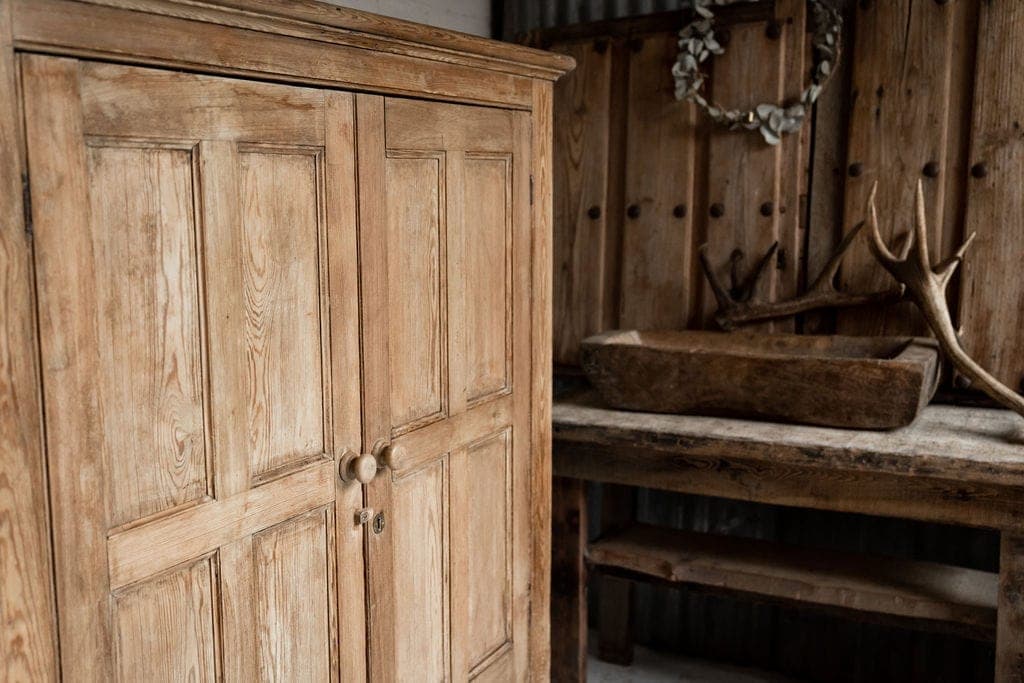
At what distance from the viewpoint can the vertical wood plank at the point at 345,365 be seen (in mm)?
1631

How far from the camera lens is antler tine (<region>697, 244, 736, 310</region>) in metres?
3.14

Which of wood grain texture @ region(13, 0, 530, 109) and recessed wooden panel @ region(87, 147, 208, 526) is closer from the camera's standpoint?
wood grain texture @ region(13, 0, 530, 109)

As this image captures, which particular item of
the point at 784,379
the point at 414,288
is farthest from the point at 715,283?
the point at 414,288

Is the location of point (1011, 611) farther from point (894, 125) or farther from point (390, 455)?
point (390, 455)

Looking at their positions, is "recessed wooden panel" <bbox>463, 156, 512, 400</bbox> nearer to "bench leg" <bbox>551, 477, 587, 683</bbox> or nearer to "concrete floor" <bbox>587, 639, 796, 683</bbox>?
"bench leg" <bbox>551, 477, 587, 683</bbox>

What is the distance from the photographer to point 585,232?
3410mm

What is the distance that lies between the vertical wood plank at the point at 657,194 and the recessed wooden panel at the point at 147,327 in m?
2.12

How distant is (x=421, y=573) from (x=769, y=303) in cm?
163

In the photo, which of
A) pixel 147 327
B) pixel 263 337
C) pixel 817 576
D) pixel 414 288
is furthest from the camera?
pixel 817 576

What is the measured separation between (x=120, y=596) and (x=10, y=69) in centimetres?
68

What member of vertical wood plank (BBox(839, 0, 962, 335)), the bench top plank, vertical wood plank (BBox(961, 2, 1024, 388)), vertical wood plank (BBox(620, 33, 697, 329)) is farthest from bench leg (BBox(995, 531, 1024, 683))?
vertical wood plank (BBox(620, 33, 697, 329))

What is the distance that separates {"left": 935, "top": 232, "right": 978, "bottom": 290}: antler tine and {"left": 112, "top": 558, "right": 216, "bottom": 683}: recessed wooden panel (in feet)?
6.91

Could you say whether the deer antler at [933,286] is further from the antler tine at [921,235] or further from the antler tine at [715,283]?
the antler tine at [715,283]

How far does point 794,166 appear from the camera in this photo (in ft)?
10.1
